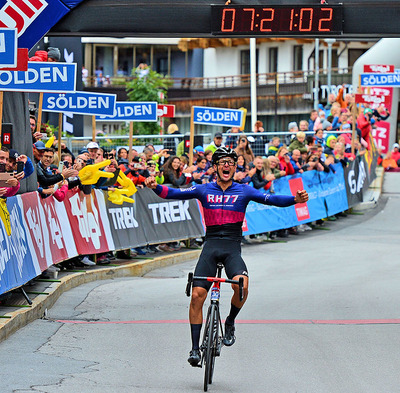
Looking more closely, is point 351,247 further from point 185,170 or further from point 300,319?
point 300,319

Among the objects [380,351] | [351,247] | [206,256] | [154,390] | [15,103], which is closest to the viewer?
[154,390]

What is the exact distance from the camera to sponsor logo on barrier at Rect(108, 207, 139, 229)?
17.0 m

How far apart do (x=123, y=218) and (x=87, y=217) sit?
5.03 ft

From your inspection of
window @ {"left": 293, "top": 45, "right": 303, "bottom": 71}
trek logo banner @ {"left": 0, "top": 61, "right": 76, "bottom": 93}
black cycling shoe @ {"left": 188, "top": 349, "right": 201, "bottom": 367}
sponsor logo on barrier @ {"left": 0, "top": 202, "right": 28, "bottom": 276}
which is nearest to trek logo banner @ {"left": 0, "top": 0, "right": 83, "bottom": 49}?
trek logo banner @ {"left": 0, "top": 61, "right": 76, "bottom": 93}

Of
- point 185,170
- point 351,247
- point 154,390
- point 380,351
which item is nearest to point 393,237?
point 351,247

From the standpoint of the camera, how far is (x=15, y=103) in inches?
524

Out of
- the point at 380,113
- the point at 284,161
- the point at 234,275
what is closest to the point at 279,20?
the point at 234,275

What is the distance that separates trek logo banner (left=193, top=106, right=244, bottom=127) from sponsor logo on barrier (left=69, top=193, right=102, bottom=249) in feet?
18.5

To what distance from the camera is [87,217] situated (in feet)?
52.1

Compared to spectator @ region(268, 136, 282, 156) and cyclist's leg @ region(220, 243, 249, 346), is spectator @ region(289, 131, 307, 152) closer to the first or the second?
spectator @ region(268, 136, 282, 156)

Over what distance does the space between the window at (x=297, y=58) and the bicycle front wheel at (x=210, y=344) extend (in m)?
53.0

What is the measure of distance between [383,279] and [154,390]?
27.7ft

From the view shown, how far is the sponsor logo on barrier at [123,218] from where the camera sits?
16984 mm

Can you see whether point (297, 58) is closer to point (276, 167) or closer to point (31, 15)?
point (276, 167)
